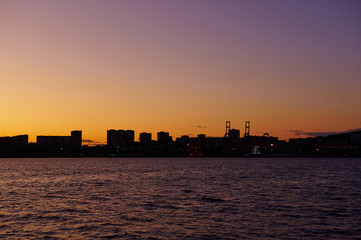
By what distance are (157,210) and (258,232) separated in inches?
551

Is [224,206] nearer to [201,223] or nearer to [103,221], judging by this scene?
[201,223]

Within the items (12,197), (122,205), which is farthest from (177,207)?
(12,197)

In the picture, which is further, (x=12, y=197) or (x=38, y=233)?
(x=12, y=197)

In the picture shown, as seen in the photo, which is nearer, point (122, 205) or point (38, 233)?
point (38, 233)

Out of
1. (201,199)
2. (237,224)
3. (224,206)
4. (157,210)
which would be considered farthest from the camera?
(201,199)

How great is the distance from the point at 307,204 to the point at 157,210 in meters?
18.0

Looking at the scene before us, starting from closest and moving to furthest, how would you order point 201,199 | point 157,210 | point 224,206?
point 157,210 → point 224,206 → point 201,199

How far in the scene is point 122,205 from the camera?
1828 inches

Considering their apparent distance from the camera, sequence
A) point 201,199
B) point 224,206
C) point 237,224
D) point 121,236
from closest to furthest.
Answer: point 121,236 < point 237,224 < point 224,206 < point 201,199

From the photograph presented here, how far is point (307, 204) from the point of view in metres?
47.4

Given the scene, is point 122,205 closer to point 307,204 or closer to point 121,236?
point 121,236

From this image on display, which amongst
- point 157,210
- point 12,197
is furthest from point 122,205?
point 12,197

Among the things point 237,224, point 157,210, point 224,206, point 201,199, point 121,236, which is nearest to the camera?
point 121,236

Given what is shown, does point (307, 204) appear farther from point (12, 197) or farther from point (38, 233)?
point (12, 197)
